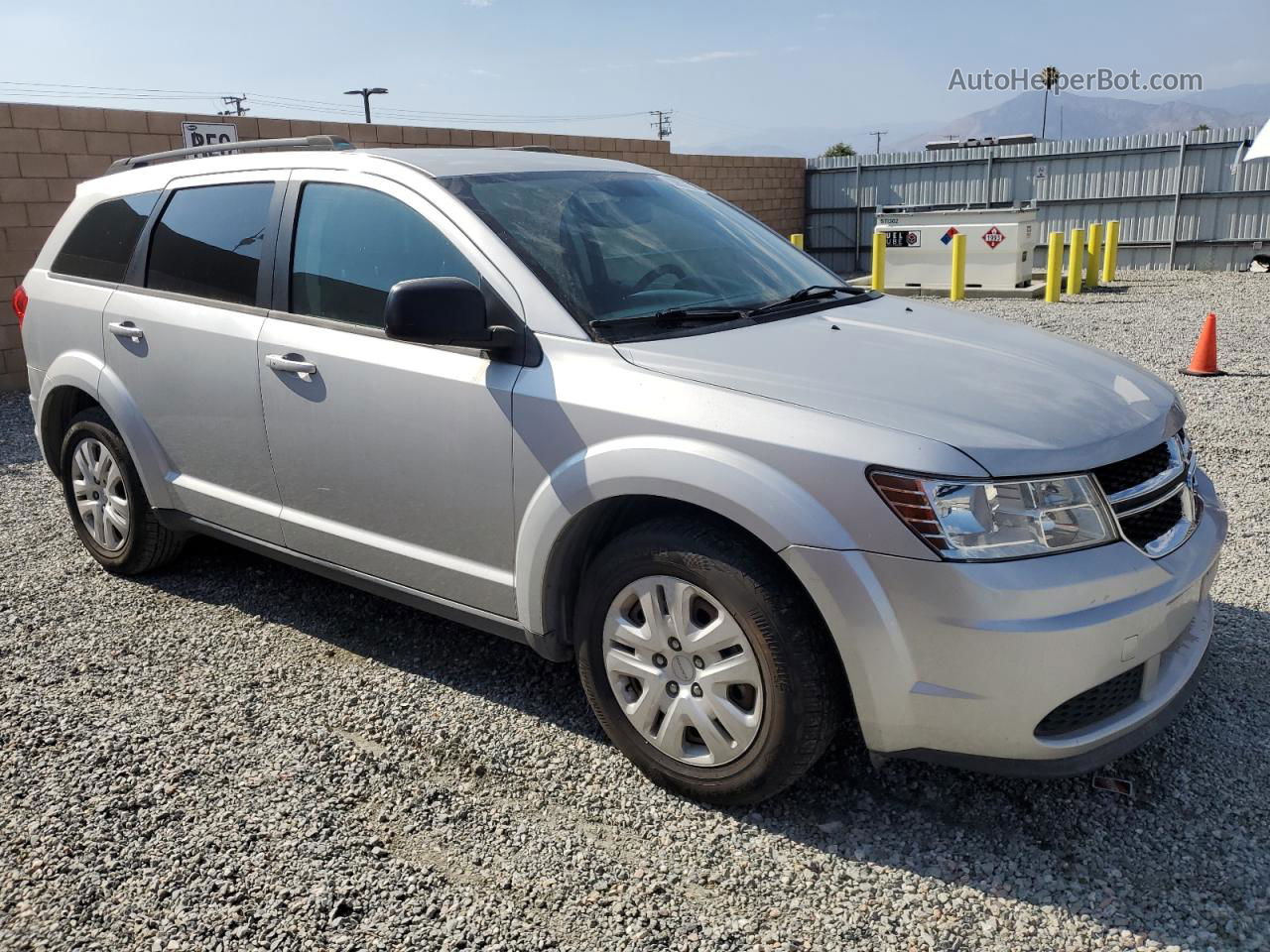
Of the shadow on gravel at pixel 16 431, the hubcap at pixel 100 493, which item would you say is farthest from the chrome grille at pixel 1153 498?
the shadow on gravel at pixel 16 431

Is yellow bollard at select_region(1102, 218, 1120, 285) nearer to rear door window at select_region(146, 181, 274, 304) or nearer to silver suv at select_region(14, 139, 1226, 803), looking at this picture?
silver suv at select_region(14, 139, 1226, 803)

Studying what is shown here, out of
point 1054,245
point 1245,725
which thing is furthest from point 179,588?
point 1054,245

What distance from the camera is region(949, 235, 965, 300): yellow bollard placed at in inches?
611

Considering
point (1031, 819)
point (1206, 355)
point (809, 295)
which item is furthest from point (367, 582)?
point (1206, 355)

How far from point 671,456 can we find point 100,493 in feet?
10.7

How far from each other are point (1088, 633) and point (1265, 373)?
8032 millimetres

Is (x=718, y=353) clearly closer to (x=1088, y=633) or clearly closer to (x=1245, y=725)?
Result: (x=1088, y=633)

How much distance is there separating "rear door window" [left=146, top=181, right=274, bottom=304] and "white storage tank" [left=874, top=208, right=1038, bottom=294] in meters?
14.2

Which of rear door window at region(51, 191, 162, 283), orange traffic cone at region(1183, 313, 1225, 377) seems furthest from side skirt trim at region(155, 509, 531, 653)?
orange traffic cone at region(1183, 313, 1225, 377)

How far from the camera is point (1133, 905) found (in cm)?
247

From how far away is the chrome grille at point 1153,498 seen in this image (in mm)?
2559

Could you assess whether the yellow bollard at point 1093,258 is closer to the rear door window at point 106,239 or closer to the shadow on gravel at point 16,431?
the shadow on gravel at point 16,431

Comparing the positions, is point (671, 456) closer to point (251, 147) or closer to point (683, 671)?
point (683, 671)

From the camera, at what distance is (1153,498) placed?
2.67 metres
